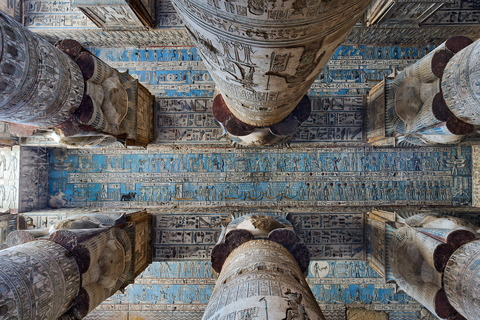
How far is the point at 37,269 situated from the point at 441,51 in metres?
6.71

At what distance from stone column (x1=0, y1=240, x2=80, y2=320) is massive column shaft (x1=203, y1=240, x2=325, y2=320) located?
215cm

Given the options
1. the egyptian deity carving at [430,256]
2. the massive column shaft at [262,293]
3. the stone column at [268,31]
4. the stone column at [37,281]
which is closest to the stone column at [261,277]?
the massive column shaft at [262,293]

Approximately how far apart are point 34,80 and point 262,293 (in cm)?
368

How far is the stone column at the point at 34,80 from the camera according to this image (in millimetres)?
2875

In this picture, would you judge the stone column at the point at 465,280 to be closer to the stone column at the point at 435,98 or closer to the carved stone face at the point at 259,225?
the stone column at the point at 435,98

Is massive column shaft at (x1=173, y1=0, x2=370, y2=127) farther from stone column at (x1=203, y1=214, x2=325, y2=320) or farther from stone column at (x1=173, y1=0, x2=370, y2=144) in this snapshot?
stone column at (x1=203, y1=214, x2=325, y2=320)

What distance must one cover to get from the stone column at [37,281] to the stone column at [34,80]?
1818 millimetres

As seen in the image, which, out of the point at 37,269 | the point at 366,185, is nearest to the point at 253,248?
the point at 37,269

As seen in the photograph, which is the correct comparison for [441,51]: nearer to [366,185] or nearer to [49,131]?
[366,185]

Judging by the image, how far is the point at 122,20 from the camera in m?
6.01

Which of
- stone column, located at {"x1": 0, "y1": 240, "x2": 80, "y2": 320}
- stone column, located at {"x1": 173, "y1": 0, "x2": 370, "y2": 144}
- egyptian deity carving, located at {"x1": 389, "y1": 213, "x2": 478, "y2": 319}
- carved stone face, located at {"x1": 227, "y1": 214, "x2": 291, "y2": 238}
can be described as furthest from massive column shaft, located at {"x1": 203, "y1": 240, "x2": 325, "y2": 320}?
egyptian deity carving, located at {"x1": 389, "y1": 213, "x2": 478, "y2": 319}

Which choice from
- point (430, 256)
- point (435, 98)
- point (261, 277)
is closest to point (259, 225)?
point (261, 277)

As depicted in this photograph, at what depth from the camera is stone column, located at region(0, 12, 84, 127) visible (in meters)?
2.88

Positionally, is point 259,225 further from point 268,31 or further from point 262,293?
point 268,31
